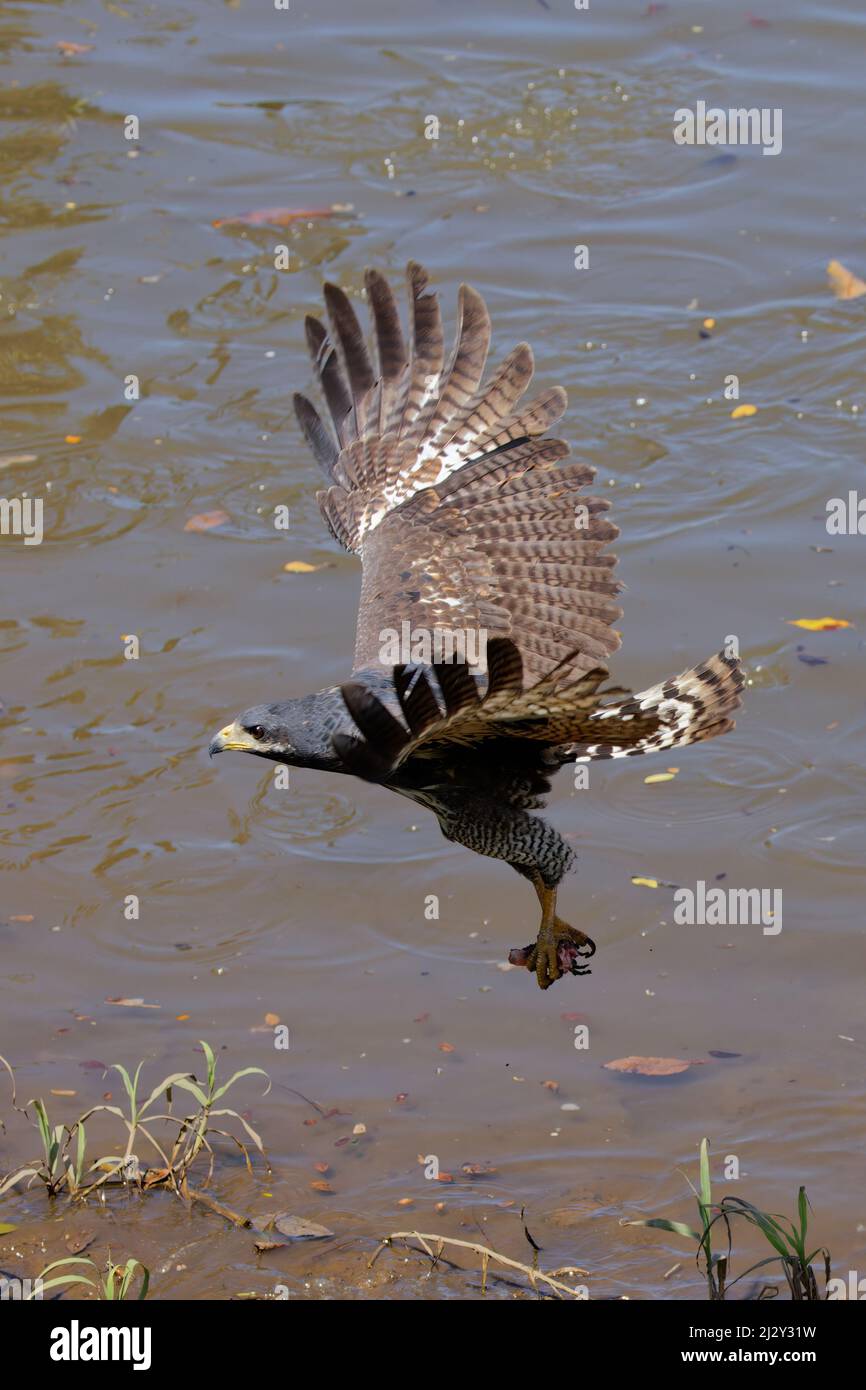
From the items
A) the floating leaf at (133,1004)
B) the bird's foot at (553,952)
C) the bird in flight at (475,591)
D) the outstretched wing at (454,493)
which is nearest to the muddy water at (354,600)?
the floating leaf at (133,1004)

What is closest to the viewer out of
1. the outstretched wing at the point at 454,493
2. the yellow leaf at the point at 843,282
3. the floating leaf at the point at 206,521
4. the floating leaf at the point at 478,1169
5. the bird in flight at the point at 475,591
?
the bird in flight at the point at 475,591

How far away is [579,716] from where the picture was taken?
6.17 meters

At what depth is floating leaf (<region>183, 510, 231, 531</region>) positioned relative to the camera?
1080 centimetres

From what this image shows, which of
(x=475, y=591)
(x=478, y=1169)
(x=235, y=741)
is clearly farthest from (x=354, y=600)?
(x=478, y=1169)

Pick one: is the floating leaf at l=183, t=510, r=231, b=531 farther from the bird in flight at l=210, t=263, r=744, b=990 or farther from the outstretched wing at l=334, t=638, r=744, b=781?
the outstretched wing at l=334, t=638, r=744, b=781

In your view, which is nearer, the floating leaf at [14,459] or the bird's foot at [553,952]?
the bird's foot at [553,952]

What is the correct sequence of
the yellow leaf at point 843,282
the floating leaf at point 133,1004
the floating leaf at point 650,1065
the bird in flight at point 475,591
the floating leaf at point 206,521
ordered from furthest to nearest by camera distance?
the yellow leaf at point 843,282 < the floating leaf at point 206,521 < the floating leaf at point 133,1004 < the floating leaf at point 650,1065 < the bird in flight at point 475,591

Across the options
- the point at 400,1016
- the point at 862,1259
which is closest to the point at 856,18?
the point at 400,1016

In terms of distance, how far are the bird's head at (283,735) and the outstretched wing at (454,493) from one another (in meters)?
0.38

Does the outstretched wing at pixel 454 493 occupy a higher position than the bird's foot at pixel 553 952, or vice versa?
the outstretched wing at pixel 454 493

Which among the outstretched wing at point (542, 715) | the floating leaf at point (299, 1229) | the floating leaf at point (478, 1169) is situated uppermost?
the outstretched wing at point (542, 715)

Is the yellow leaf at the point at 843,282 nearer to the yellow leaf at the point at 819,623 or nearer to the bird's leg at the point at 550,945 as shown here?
the yellow leaf at the point at 819,623

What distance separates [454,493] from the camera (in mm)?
7379

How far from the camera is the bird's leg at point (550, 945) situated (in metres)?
7.21
